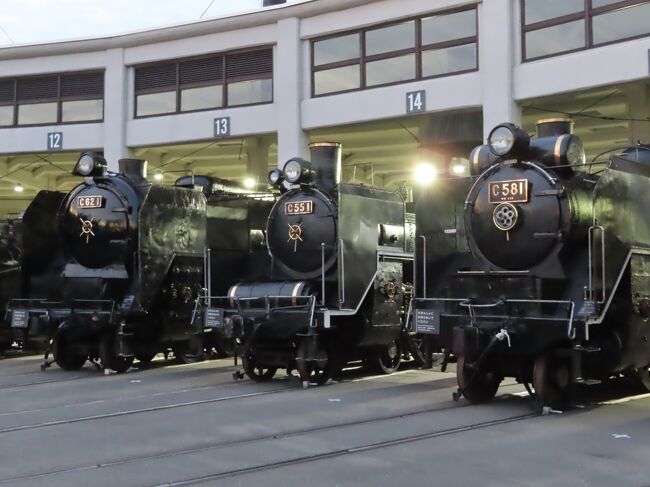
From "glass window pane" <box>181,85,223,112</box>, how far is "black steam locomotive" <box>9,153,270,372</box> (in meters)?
6.65

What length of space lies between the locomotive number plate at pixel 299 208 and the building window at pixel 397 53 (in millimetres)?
6342

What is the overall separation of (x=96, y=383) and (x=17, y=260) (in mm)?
4928

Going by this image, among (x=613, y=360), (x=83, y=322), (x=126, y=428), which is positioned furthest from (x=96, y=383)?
(x=613, y=360)

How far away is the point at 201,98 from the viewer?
19.0 meters

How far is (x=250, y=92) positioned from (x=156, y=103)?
2771 millimetres

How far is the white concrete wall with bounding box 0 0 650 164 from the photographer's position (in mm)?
14258

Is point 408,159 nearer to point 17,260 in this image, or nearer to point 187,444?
point 17,260

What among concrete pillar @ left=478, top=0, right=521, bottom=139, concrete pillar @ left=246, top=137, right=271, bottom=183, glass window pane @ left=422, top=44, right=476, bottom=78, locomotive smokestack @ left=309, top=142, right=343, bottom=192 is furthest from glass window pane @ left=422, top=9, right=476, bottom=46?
locomotive smokestack @ left=309, top=142, right=343, bottom=192

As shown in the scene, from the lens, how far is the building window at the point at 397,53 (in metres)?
15.5

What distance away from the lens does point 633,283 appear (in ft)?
26.8

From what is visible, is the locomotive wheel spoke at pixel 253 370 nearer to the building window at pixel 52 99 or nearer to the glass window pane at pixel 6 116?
the building window at pixel 52 99

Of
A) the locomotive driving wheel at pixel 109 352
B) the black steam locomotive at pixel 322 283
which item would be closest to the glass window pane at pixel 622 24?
the black steam locomotive at pixel 322 283

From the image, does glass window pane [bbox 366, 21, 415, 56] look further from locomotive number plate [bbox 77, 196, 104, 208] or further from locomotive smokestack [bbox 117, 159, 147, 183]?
locomotive number plate [bbox 77, 196, 104, 208]

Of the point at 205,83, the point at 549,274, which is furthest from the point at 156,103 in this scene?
the point at 549,274
